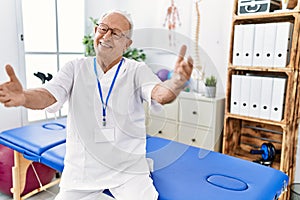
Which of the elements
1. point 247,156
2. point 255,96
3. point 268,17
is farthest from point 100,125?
point 247,156

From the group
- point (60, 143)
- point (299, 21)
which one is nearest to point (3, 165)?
point (60, 143)

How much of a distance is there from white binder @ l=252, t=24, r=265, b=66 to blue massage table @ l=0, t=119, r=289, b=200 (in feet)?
2.97

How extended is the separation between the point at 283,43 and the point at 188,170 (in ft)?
4.02

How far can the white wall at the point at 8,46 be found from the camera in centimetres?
230

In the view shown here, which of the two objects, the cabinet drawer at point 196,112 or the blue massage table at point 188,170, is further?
the cabinet drawer at point 196,112

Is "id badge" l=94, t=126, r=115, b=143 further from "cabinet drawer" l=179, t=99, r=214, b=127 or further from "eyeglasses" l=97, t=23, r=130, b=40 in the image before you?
"cabinet drawer" l=179, t=99, r=214, b=127

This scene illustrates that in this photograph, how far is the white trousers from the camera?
1093 millimetres

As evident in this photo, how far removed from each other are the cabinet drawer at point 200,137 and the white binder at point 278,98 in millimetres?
598

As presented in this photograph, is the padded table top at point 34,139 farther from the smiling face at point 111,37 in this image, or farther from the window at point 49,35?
the window at point 49,35

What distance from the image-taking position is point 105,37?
3.67ft

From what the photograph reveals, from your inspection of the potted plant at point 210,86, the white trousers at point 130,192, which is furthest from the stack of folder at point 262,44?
the white trousers at point 130,192

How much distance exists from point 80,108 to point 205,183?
0.69 meters

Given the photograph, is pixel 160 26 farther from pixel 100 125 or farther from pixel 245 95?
pixel 100 125

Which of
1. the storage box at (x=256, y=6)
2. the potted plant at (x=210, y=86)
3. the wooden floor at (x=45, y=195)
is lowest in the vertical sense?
the wooden floor at (x=45, y=195)
